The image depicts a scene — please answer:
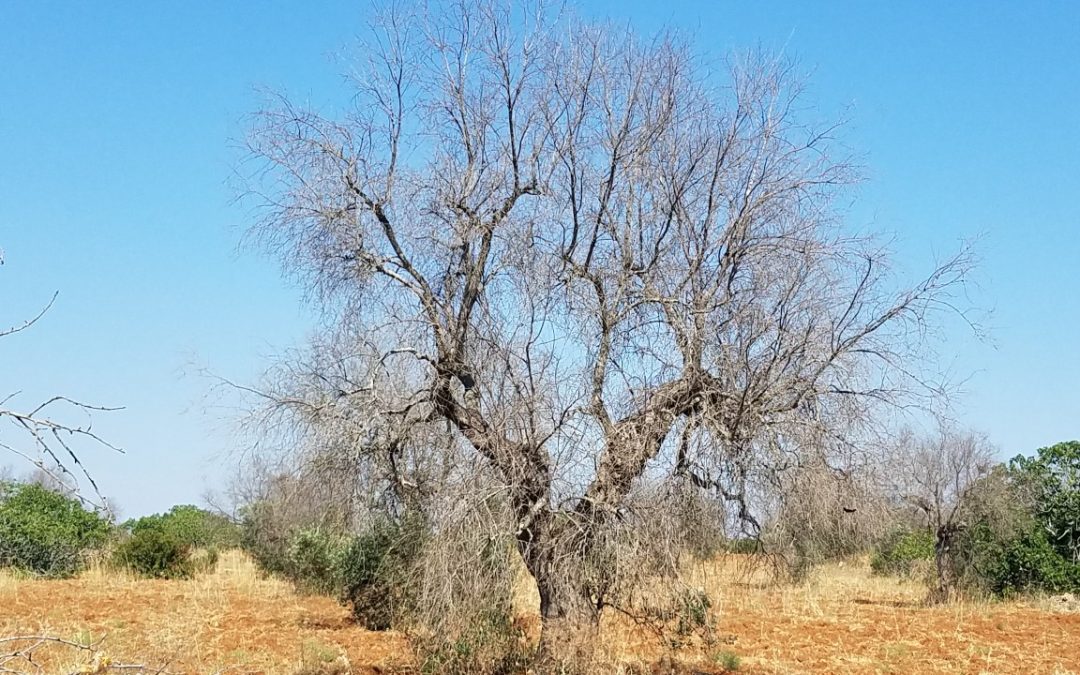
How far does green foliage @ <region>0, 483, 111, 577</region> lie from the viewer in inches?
1083

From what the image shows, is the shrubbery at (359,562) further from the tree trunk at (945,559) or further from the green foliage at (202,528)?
the tree trunk at (945,559)

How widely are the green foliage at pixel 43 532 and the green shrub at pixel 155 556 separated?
44.5 inches

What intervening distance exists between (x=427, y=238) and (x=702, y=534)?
4545mm

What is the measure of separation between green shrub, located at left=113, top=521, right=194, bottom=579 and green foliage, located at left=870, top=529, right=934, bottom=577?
2082 centimetres

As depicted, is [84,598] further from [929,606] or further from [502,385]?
[929,606]

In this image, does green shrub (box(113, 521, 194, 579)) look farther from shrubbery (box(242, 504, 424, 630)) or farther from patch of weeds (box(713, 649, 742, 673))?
patch of weeds (box(713, 649, 742, 673))

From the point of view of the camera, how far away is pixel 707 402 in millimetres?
10836

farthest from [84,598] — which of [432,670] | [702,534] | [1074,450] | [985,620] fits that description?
[1074,450]

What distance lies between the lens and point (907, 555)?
105ft

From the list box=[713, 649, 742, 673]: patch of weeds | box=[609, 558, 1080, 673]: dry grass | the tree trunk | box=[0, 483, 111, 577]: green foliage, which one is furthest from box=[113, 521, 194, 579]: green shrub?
the tree trunk

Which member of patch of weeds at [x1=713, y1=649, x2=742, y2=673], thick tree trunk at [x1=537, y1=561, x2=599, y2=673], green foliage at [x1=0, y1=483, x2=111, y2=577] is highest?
green foliage at [x1=0, y1=483, x2=111, y2=577]

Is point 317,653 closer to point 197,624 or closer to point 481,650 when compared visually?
point 481,650

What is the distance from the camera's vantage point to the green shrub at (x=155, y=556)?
1109 inches

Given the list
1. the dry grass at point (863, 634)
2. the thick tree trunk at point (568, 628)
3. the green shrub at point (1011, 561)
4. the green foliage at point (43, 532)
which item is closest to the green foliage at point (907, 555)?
the green shrub at point (1011, 561)
